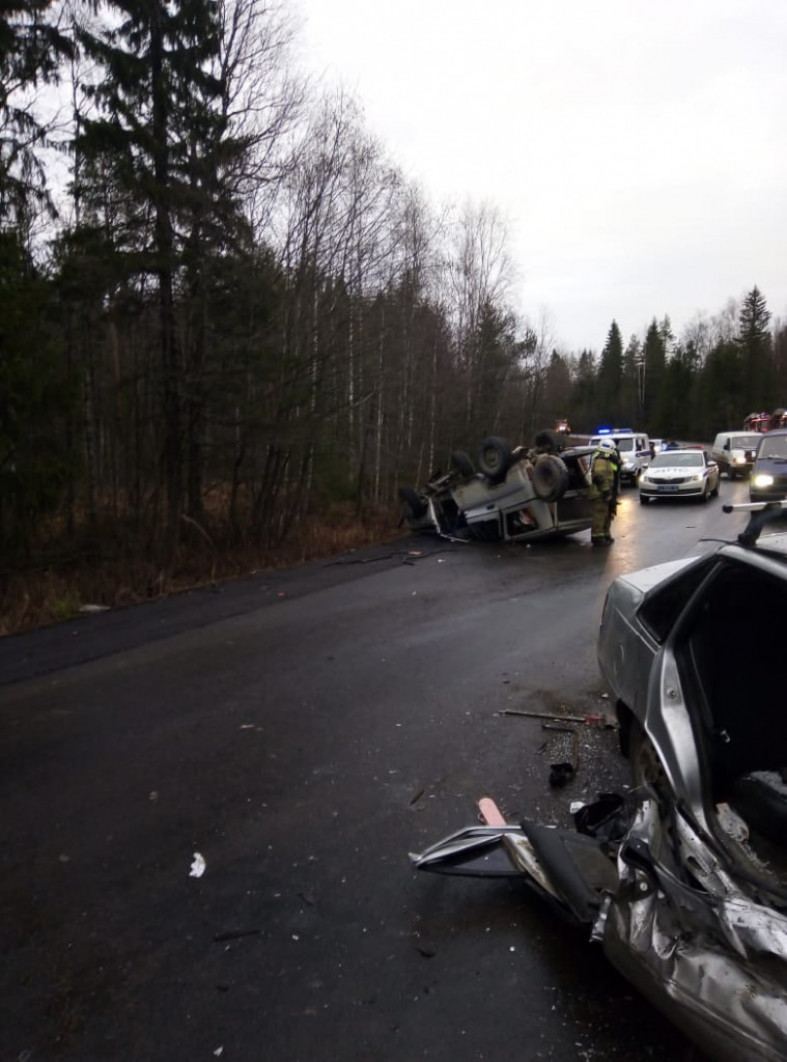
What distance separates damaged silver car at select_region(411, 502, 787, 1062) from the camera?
6.33 ft

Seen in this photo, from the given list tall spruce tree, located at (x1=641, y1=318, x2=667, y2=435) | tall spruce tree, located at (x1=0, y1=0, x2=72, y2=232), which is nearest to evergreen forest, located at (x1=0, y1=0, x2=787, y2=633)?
tall spruce tree, located at (x1=0, y1=0, x2=72, y2=232)

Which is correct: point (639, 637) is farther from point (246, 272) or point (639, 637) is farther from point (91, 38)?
point (91, 38)

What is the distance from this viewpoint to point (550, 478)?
1366cm

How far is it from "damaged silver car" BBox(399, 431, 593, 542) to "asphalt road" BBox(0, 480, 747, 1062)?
640 centimetres

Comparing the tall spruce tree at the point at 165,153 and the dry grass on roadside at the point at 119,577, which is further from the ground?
the tall spruce tree at the point at 165,153

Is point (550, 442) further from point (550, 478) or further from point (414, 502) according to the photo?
point (414, 502)

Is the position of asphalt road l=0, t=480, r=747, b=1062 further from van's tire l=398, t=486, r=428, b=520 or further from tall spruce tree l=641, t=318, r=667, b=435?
tall spruce tree l=641, t=318, r=667, b=435

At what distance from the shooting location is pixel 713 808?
261 centimetres

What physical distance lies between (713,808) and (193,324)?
40.1 ft

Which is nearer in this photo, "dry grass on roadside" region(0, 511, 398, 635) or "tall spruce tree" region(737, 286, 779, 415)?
"dry grass on roadside" region(0, 511, 398, 635)

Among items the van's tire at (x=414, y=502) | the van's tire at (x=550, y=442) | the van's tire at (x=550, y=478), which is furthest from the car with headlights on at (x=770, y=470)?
the van's tire at (x=414, y=502)

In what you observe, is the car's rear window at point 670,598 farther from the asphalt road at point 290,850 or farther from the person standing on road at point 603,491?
the person standing on road at point 603,491

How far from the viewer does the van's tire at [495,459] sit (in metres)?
14.4

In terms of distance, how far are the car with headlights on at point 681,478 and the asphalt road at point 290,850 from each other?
14711mm
